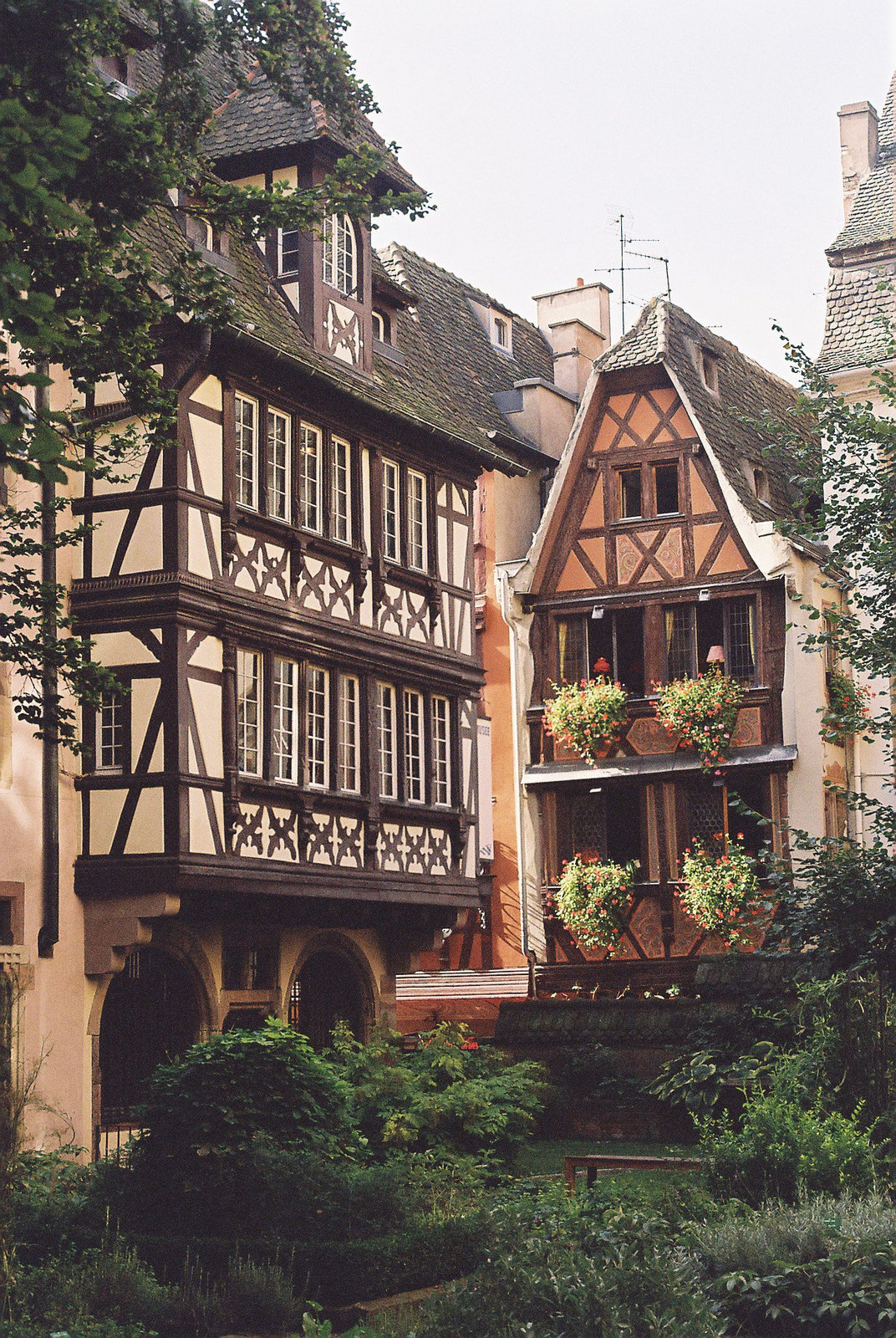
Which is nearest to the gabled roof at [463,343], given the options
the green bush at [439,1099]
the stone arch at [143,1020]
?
the stone arch at [143,1020]

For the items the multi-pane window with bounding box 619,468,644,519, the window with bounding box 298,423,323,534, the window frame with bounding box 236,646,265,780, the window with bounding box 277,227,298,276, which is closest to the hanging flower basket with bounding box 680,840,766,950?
the multi-pane window with bounding box 619,468,644,519

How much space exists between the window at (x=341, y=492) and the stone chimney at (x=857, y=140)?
43.6 feet

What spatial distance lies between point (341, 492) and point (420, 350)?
193 inches

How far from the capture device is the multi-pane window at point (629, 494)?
2970 centimetres

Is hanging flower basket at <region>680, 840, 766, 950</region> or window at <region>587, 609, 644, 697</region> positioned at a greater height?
window at <region>587, 609, 644, 697</region>

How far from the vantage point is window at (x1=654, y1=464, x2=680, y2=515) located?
29.5 meters

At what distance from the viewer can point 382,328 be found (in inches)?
973

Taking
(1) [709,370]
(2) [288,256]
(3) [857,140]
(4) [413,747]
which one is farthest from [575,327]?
(4) [413,747]

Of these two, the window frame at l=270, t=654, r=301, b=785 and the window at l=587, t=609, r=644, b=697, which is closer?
the window frame at l=270, t=654, r=301, b=785

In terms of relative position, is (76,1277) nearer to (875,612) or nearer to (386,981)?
(875,612)

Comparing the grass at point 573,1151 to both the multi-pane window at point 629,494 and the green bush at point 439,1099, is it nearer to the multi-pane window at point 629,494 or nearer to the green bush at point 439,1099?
the green bush at point 439,1099

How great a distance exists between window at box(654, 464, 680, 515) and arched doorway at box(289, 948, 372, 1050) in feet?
31.9

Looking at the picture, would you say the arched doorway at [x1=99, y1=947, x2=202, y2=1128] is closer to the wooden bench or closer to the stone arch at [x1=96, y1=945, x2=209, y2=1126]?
the stone arch at [x1=96, y1=945, x2=209, y2=1126]

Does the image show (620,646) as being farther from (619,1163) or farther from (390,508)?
(619,1163)
